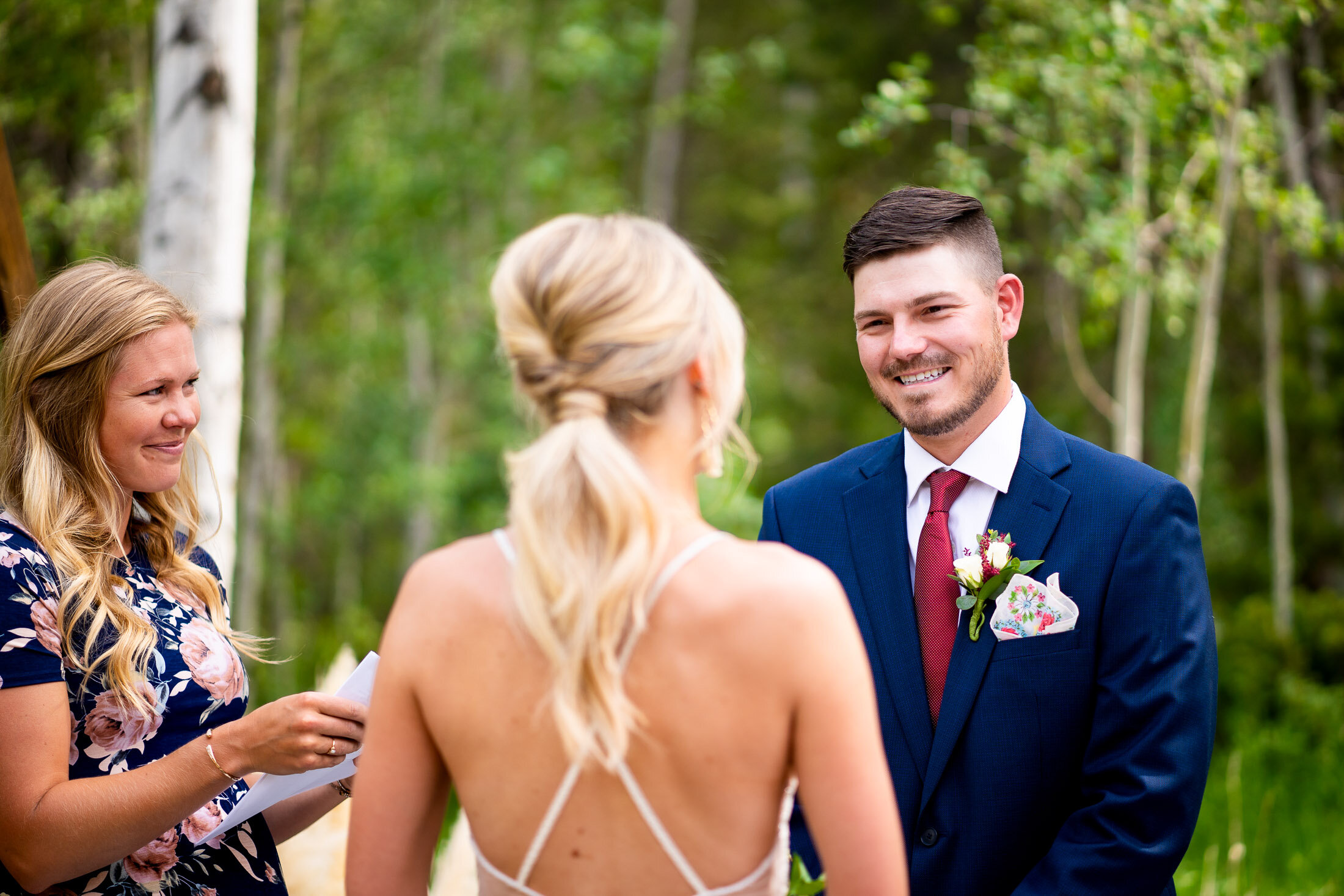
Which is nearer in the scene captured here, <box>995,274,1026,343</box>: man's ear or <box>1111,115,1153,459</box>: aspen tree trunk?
<box>995,274,1026,343</box>: man's ear

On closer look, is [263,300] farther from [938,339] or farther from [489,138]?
[938,339]

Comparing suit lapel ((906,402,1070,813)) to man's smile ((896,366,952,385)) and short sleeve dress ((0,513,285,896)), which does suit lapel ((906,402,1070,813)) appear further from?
short sleeve dress ((0,513,285,896))

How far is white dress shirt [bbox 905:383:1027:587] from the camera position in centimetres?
240

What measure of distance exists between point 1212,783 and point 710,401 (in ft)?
18.2

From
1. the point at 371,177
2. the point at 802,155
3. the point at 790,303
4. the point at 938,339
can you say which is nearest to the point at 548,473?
the point at 938,339

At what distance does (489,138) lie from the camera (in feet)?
43.5

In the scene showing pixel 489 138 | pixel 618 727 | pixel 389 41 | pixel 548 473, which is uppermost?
pixel 389 41

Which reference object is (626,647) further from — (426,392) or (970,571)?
(426,392)

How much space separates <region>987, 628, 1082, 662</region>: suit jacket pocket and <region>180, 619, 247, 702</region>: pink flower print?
1571mm

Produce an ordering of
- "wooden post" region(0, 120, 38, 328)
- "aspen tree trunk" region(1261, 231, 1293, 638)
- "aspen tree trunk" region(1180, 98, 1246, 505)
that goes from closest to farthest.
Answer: "wooden post" region(0, 120, 38, 328) < "aspen tree trunk" region(1180, 98, 1246, 505) < "aspen tree trunk" region(1261, 231, 1293, 638)

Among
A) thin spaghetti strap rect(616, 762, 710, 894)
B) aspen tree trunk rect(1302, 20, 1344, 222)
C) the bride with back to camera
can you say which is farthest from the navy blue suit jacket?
aspen tree trunk rect(1302, 20, 1344, 222)

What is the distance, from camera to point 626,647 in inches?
56.6

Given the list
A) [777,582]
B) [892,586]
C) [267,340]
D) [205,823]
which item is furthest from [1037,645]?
[267,340]

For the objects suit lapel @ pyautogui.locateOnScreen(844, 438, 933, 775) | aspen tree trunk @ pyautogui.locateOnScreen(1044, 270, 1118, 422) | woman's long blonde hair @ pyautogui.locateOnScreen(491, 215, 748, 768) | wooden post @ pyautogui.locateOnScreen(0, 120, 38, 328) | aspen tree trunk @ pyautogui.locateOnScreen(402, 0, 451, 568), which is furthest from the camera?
aspen tree trunk @ pyautogui.locateOnScreen(402, 0, 451, 568)
